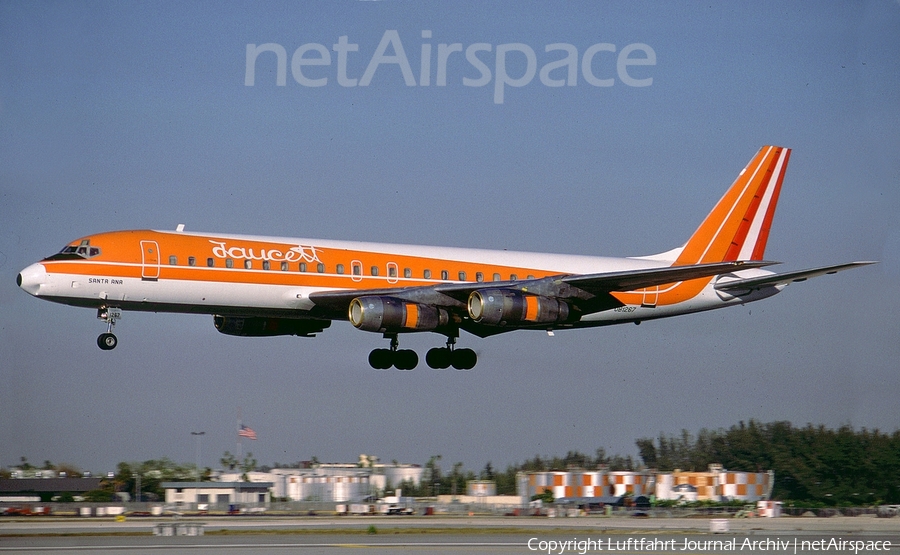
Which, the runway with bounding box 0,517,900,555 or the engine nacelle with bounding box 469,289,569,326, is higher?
the engine nacelle with bounding box 469,289,569,326

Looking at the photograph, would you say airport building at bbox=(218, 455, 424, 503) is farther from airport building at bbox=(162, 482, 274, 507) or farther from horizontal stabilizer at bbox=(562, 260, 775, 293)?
horizontal stabilizer at bbox=(562, 260, 775, 293)

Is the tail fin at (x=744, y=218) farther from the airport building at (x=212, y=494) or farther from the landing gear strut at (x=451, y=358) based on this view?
the airport building at (x=212, y=494)

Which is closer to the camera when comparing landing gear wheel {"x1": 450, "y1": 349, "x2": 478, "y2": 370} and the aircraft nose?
the aircraft nose

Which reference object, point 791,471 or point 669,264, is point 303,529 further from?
point 791,471

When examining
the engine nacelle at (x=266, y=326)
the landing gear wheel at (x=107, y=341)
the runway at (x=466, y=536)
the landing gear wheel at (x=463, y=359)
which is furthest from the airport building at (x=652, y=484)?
the landing gear wheel at (x=107, y=341)

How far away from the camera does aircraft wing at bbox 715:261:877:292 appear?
44.6 meters

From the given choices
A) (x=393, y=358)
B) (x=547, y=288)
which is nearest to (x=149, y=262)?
(x=393, y=358)

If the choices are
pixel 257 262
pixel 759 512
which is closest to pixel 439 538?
pixel 257 262

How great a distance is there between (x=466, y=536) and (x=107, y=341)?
1552 centimetres

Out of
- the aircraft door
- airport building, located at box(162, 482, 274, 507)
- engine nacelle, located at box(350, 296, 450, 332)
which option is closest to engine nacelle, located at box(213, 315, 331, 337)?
engine nacelle, located at box(350, 296, 450, 332)

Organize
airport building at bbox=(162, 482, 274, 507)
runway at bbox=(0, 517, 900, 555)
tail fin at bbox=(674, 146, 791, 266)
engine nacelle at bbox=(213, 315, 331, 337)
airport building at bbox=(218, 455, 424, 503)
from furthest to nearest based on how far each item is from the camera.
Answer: airport building at bbox=(218, 455, 424, 503), airport building at bbox=(162, 482, 274, 507), tail fin at bbox=(674, 146, 791, 266), engine nacelle at bbox=(213, 315, 331, 337), runway at bbox=(0, 517, 900, 555)

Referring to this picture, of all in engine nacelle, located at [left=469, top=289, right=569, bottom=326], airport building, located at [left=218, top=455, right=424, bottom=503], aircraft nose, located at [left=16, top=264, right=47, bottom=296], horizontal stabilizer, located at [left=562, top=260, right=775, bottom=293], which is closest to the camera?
aircraft nose, located at [left=16, top=264, right=47, bottom=296]

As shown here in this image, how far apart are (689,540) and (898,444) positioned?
2154 centimetres

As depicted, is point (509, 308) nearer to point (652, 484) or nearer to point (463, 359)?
point (463, 359)
